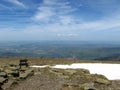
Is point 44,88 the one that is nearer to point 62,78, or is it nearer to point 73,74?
point 62,78

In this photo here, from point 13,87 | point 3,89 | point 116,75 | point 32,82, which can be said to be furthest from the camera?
point 116,75

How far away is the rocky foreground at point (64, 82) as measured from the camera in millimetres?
22922

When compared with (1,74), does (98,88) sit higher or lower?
lower

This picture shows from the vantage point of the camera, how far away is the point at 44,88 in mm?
22750

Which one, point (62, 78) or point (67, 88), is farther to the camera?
point (62, 78)

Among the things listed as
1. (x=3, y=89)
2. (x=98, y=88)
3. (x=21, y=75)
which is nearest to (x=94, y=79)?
(x=98, y=88)

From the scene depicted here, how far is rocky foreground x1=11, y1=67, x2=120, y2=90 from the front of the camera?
22922 mm

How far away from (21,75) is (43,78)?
277 centimetres

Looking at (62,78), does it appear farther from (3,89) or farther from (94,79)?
(3,89)

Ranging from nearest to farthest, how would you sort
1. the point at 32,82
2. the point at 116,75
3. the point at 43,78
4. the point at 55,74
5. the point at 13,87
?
the point at 13,87
the point at 32,82
the point at 43,78
the point at 55,74
the point at 116,75

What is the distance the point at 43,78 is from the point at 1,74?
16.6 feet

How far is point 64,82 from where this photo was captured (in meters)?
25.1

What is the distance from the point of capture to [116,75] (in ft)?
104

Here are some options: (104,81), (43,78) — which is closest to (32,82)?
(43,78)
